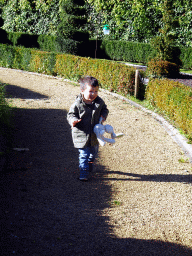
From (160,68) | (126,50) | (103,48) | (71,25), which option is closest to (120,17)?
(103,48)

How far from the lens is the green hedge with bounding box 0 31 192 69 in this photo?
1875 cm

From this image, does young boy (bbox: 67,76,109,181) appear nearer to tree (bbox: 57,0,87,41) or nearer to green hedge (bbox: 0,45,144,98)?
green hedge (bbox: 0,45,144,98)

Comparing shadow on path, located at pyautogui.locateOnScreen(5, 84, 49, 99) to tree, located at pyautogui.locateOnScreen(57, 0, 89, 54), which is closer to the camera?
shadow on path, located at pyautogui.locateOnScreen(5, 84, 49, 99)

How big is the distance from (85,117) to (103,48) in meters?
19.5

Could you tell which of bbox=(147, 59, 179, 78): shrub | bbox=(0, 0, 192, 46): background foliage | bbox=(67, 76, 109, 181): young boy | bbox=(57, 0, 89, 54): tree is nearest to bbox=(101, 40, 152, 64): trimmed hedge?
bbox=(0, 0, 192, 46): background foliage

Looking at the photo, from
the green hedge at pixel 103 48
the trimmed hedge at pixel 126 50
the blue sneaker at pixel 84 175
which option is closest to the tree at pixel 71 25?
the green hedge at pixel 103 48

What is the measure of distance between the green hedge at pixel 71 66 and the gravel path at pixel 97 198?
4055mm

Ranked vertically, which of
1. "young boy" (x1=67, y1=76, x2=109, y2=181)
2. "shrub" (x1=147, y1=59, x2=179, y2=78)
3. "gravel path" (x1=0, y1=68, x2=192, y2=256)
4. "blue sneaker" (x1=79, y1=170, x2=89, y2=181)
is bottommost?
"gravel path" (x1=0, y1=68, x2=192, y2=256)

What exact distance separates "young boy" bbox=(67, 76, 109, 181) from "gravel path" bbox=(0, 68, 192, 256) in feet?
1.56

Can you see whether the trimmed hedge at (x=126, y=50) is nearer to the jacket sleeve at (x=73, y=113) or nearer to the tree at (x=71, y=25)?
the tree at (x=71, y=25)

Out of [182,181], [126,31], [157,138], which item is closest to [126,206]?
[182,181]

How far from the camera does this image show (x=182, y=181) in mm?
4621

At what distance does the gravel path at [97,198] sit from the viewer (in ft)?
10.1

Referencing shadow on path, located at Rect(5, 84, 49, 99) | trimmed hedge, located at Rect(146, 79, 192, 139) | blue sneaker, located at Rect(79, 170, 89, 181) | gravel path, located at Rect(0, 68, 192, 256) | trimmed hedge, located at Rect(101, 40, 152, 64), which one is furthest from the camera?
trimmed hedge, located at Rect(101, 40, 152, 64)
